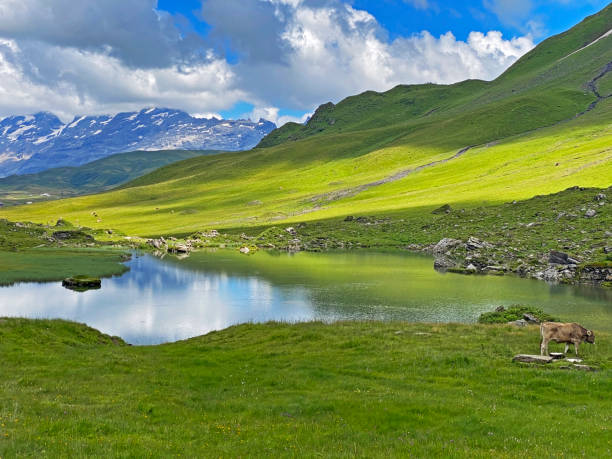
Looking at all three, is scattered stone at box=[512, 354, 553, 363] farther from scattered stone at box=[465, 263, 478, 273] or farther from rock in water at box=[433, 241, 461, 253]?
rock in water at box=[433, 241, 461, 253]

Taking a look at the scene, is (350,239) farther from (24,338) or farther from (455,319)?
(24,338)

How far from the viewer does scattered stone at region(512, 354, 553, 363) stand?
26.1 metres

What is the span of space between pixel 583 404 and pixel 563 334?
9.61 metres

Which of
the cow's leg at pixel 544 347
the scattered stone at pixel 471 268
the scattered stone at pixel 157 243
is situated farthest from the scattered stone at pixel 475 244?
the scattered stone at pixel 157 243

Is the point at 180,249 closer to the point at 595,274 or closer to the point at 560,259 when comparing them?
the point at 560,259

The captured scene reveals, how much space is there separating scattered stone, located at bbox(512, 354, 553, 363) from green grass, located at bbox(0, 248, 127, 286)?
80.3 m

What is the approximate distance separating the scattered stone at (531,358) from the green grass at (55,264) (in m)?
80.3

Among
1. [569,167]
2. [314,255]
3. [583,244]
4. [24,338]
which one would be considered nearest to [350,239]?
[314,255]

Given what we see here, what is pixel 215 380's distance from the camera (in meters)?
26.0

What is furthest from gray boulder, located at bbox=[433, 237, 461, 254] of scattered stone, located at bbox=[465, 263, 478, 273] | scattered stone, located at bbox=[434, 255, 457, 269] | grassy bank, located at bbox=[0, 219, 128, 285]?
grassy bank, located at bbox=[0, 219, 128, 285]

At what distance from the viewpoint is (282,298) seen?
68.6m

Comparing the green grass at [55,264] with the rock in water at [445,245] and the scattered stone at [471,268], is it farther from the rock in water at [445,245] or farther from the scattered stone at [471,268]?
the rock in water at [445,245]

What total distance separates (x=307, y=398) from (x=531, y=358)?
1352 centimetres

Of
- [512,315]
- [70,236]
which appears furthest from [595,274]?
[70,236]
